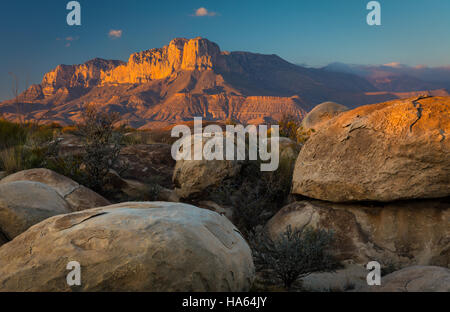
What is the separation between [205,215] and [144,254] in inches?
37.9

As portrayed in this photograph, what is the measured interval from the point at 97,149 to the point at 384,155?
6001mm

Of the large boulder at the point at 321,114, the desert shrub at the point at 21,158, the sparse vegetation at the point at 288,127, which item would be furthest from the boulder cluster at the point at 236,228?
the large boulder at the point at 321,114

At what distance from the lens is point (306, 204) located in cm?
622

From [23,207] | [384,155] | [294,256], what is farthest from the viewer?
[384,155]

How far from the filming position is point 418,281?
3.52 m

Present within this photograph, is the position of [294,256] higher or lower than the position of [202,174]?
lower

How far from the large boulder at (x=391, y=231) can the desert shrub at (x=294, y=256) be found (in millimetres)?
372

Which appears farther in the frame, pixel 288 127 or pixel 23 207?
pixel 288 127

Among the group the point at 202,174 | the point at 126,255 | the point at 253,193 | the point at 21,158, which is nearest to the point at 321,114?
the point at 253,193

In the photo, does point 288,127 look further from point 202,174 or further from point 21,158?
point 21,158

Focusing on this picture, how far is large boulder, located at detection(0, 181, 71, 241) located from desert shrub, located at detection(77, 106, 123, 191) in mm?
2655

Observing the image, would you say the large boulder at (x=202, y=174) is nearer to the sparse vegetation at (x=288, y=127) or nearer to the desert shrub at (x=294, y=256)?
the desert shrub at (x=294, y=256)

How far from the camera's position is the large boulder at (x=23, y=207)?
167 inches

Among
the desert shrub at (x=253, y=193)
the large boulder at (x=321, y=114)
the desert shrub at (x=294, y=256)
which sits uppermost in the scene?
the large boulder at (x=321, y=114)
